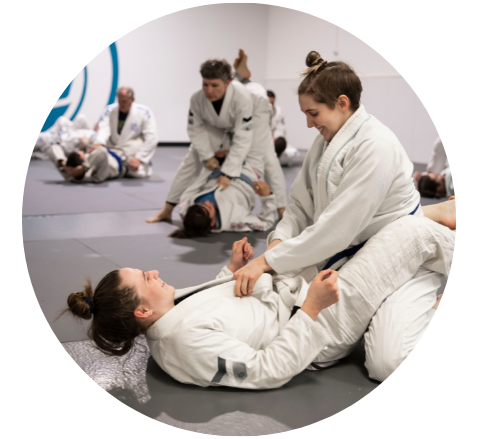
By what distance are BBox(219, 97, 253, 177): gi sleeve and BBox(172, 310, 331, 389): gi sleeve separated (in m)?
3.02

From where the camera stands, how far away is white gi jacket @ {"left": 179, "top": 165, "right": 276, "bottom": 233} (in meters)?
4.68

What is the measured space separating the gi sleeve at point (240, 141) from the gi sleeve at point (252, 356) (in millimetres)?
3023

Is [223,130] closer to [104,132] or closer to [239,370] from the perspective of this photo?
[239,370]

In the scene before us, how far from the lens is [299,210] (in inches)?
98.6

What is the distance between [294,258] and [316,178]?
0.41 m

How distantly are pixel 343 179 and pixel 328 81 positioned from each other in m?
0.39

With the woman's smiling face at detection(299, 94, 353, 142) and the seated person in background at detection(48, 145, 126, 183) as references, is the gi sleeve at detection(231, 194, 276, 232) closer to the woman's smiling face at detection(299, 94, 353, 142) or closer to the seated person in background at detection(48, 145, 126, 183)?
the woman's smiling face at detection(299, 94, 353, 142)

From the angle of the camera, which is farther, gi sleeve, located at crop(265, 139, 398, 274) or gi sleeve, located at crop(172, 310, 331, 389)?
gi sleeve, located at crop(265, 139, 398, 274)

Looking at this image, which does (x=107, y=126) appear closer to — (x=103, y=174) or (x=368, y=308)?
(x=103, y=174)

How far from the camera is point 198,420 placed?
1.70 metres

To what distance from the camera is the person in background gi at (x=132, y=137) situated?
24.8 ft

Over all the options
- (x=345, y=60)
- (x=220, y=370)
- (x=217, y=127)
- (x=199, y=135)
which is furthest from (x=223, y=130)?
(x=345, y=60)

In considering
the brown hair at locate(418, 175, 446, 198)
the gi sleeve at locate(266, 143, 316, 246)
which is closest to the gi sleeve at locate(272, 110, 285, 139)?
the brown hair at locate(418, 175, 446, 198)

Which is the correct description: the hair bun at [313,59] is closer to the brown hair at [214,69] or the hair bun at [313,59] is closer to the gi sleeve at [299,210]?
the gi sleeve at [299,210]
